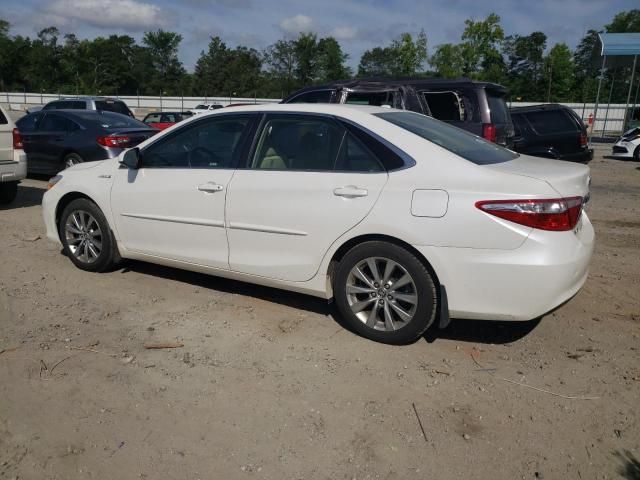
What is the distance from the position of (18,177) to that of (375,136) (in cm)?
682

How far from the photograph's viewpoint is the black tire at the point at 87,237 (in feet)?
17.3

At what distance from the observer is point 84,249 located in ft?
17.9

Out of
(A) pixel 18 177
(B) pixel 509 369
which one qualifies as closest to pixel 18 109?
(A) pixel 18 177

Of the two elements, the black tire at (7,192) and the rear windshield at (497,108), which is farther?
the black tire at (7,192)

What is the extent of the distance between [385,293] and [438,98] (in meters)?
5.33

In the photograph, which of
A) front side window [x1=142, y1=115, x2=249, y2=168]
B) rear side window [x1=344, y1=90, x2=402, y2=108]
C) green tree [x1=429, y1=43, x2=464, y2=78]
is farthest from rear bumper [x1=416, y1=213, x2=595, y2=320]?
green tree [x1=429, y1=43, x2=464, y2=78]

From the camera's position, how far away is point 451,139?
4234 millimetres

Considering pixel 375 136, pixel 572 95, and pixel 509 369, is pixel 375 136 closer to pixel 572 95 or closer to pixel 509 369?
pixel 509 369

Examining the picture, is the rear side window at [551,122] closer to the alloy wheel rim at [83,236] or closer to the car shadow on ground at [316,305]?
the car shadow on ground at [316,305]

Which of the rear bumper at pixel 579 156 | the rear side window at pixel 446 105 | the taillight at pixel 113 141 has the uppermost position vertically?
the rear side window at pixel 446 105

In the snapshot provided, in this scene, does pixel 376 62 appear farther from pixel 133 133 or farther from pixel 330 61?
pixel 133 133

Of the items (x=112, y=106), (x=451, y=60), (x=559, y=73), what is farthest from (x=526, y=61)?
(x=112, y=106)

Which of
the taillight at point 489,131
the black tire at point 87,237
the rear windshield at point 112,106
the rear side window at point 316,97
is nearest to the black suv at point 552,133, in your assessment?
the taillight at point 489,131

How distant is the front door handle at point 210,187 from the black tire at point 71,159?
680 cm
